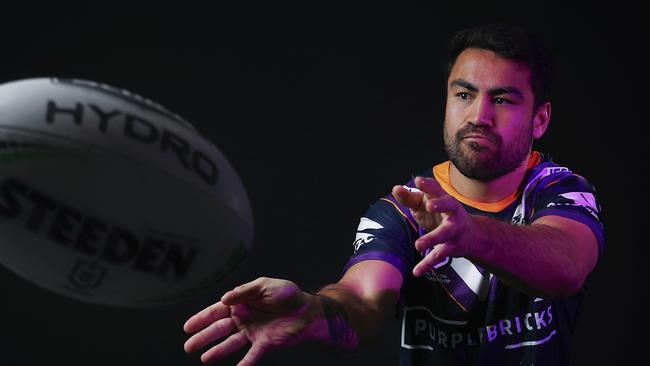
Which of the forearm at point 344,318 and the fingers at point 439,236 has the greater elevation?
the fingers at point 439,236

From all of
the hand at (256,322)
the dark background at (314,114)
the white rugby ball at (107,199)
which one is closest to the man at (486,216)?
the hand at (256,322)

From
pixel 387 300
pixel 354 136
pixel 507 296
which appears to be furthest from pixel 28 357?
pixel 507 296

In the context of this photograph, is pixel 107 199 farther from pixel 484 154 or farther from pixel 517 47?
pixel 517 47

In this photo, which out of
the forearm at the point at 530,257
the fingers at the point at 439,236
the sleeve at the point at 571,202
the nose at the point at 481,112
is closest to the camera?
the fingers at the point at 439,236

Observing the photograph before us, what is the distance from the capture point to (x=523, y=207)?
1.69 metres

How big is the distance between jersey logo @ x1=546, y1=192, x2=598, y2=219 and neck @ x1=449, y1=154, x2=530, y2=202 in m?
0.16

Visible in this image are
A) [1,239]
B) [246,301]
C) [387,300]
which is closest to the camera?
[1,239]

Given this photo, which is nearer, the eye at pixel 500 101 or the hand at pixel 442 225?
the hand at pixel 442 225

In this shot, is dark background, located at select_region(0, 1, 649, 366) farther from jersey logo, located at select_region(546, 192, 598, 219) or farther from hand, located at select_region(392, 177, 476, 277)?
hand, located at select_region(392, 177, 476, 277)

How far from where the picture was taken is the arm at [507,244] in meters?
1.07

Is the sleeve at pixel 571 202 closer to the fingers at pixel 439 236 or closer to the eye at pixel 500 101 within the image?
the eye at pixel 500 101

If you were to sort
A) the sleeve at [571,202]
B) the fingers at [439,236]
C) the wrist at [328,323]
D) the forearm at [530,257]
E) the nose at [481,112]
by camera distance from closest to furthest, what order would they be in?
the fingers at [439,236] < the forearm at [530,257] < the wrist at [328,323] < the sleeve at [571,202] < the nose at [481,112]

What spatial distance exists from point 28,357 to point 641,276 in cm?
193

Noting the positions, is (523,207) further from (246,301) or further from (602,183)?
(602,183)
